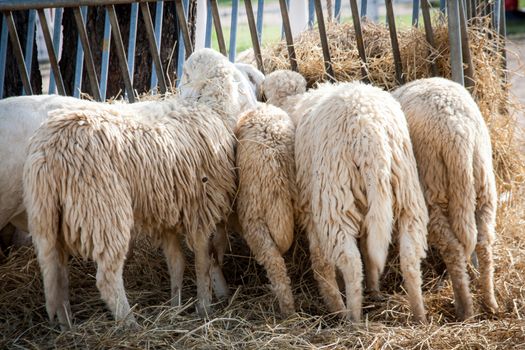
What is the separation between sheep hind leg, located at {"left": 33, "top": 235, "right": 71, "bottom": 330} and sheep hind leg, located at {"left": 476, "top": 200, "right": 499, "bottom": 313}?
2312 mm

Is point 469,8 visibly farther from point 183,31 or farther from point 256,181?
point 256,181

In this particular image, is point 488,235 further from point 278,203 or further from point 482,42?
point 482,42

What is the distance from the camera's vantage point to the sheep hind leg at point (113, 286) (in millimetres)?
4707

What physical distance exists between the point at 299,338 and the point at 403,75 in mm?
2312

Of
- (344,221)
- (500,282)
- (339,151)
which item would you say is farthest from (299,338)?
(500,282)

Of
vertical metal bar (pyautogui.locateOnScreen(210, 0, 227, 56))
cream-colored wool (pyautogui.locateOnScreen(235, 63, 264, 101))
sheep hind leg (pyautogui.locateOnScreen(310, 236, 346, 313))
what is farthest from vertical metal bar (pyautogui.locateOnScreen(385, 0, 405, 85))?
sheep hind leg (pyautogui.locateOnScreen(310, 236, 346, 313))

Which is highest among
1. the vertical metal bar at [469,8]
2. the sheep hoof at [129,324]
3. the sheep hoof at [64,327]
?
A: the vertical metal bar at [469,8]

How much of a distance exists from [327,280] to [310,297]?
0.42 m

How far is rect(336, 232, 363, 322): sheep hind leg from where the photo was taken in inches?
183

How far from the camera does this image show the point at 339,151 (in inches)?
185

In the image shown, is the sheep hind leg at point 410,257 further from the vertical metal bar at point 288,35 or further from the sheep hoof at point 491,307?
the vertical metal bar at point 288,35

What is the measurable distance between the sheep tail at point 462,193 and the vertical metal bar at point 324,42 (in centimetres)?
155

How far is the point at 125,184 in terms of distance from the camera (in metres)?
4.80

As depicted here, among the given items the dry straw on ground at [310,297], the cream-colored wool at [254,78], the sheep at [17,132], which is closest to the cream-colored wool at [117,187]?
the dry straw on ground at [310,297]
